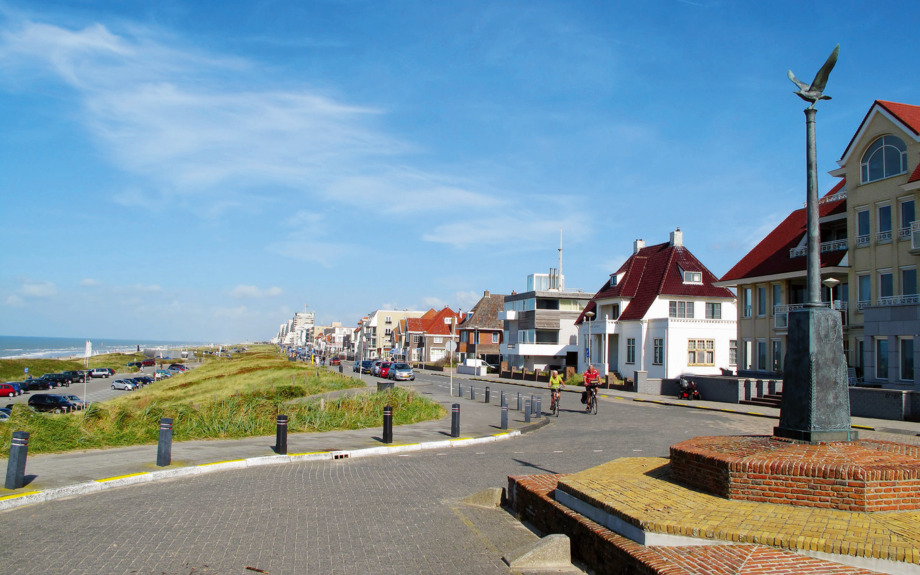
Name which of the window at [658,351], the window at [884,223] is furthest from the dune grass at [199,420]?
the window at [658,351]

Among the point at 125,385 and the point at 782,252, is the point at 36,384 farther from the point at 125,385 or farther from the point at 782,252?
the point at 782,252

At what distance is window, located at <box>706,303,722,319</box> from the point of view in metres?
47.9

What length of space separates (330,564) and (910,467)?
5.94 meters

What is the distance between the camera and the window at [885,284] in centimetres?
2961

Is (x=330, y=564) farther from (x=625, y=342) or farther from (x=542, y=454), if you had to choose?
(x=625, y=342)

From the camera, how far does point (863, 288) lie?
31297 millimetres

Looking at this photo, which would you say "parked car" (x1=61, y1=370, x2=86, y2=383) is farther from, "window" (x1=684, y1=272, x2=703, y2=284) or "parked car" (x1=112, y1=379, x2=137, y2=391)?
"window" (x1=684, y1=272, x2=703, y2=284)

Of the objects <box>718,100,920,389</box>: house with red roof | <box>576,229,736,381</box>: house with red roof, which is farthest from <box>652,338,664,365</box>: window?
<box>718,100,920,389</box>: house with red roof

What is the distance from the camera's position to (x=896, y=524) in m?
5.84

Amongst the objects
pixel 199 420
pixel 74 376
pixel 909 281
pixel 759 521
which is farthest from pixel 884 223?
pixel 74 376

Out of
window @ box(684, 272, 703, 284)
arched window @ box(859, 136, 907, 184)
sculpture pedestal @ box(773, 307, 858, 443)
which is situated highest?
arched window @ box(859, 136, 907, 184)

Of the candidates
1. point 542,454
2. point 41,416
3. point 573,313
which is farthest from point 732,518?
point 573,313

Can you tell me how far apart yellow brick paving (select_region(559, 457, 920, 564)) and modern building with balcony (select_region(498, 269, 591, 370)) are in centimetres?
5458

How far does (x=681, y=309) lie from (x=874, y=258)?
18125mm
